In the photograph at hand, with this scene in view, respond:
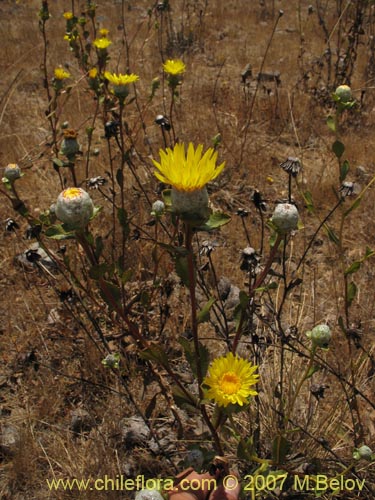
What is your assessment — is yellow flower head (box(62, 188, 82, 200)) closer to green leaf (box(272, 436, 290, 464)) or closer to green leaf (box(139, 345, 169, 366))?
green leaf (box(139, 345, 169, 366))

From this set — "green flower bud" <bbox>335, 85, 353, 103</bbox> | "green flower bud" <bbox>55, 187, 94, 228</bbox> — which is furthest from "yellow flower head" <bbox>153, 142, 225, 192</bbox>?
"green flower bud" <bbox>335, 85, 353, 103</bbox>

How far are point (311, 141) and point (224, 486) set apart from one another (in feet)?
12.8

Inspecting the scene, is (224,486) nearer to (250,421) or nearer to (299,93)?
(250,421)

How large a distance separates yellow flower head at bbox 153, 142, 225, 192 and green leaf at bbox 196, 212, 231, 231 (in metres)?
0.10

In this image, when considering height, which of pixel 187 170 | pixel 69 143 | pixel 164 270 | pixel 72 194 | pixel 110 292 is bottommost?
pixel 164 270

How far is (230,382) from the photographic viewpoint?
1.46 meters

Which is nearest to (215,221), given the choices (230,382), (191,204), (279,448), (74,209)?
(191,204)

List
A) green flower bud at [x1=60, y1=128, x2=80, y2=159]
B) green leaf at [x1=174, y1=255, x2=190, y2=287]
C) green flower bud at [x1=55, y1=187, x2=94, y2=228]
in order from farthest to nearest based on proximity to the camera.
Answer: green flower bud at [x1=60, y1=128, x2=80, y2=159]
green leaf at [x1=174, y1=255, x2=190, y2=287]
green flower bud at [x1=55, y1=187, x2=94, y2=228]

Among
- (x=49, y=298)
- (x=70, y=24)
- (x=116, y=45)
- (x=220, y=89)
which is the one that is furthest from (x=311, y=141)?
(x=116, y=45)

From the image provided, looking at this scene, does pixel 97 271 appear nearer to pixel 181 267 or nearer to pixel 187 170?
pixel 181 267

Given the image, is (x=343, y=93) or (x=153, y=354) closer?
(x=153, y=354)

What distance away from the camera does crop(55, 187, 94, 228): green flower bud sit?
4.04 feet

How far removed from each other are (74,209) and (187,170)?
349mm

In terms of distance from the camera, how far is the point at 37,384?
235cm
